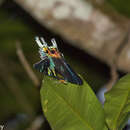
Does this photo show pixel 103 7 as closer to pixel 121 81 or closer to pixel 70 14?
pixel 70 14

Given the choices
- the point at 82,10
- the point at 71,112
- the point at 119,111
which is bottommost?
the point at 119,111

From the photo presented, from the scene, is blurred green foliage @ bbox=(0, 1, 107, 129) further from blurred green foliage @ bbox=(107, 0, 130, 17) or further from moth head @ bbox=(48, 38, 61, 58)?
moth head @ bbox=(48, 38, 61, 58)

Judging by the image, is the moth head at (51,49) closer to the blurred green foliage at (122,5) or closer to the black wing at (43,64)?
the black wing at (43,64)

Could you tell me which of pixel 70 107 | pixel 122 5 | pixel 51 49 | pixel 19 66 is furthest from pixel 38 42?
pixel 19 66

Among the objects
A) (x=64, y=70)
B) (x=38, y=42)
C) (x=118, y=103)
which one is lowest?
(x=118, y=103)

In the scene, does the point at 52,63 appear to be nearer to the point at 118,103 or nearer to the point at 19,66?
the point at 118,103

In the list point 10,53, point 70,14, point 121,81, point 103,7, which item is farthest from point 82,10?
point 10,53

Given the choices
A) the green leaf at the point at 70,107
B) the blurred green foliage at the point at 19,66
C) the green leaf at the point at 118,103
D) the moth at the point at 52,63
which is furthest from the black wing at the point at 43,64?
the blurred green foliage at the point at 19,66
